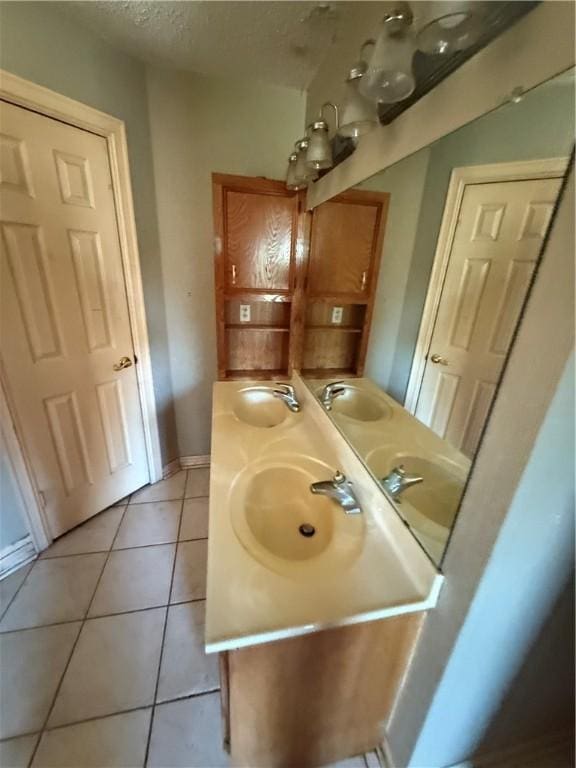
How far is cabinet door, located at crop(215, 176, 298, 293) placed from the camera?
5.24 feet

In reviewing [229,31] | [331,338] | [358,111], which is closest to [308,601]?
[331,338]

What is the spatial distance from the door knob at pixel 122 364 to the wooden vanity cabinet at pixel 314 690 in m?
1.51

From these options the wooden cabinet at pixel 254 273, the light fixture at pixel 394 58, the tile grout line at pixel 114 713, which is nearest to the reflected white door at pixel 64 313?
the wooden cabinet at pixel 254 273

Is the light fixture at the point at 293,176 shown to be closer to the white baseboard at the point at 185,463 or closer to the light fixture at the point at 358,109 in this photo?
the light fixture at the point at 358,109

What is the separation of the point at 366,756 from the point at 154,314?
6.91ft

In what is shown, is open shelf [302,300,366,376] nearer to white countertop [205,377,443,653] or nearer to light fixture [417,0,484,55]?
white countertop [205,377,443,653]

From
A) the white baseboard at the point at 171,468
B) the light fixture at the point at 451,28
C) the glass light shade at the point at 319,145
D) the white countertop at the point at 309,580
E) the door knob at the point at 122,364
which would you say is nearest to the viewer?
the light fixture at the point at 451,28

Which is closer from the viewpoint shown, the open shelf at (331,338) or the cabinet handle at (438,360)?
the cabinet handle at (438,360)

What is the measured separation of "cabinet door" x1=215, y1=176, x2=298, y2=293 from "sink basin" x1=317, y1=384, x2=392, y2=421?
776mm

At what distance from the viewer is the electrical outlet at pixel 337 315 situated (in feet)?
4.63

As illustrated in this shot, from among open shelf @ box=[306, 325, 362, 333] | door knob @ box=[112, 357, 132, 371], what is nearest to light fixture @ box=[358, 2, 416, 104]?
open shelf @ box=[306, 325, 362, 333]

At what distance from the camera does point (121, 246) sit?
5.29 feet

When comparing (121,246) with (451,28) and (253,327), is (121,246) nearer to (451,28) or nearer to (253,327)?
(253,327)

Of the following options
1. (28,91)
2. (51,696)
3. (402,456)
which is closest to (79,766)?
(51,696)
